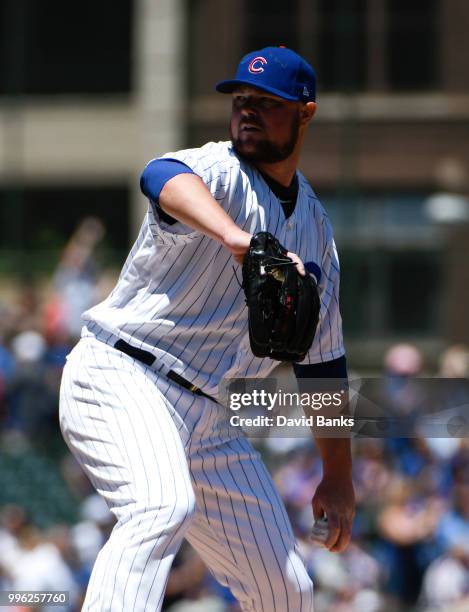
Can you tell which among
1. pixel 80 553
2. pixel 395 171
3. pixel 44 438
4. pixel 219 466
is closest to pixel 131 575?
pixel 219 466

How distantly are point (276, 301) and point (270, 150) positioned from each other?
553 mm

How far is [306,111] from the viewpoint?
3539mm

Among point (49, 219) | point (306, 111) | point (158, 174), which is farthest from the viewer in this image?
point (49, 219)

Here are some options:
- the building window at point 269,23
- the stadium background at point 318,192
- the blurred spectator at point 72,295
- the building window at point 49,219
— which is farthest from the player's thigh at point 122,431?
the building window at point 269,23

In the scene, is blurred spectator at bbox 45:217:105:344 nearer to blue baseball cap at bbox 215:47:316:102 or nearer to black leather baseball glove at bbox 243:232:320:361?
blue baseball cap at bbox 215:47:316:102

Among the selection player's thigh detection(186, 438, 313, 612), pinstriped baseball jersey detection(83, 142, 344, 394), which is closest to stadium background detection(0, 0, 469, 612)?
player's thigh detection(186, 438, 313, 612)

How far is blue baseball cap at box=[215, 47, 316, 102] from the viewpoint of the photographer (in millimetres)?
3400

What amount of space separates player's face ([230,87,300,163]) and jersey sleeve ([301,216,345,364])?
0.36 metres

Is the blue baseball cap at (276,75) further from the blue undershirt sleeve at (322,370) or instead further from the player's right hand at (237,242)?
the blue undershirt sleeve at (322,370)

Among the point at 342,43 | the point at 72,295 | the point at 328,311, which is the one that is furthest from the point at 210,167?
the point at 342,43

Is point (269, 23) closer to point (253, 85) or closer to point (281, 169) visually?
point (281, 169)

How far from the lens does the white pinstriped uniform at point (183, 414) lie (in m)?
3.19

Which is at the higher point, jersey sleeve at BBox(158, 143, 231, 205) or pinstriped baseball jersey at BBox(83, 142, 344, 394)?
jersey sleeve at BBox(158, 143, 231, 205)

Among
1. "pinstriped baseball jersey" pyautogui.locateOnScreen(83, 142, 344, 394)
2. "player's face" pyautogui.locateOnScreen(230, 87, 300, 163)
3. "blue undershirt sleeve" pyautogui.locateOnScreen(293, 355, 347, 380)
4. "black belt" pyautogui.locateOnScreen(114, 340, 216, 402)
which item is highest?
"player's face" pyautogui.locateOnScreen(230, 87, 300, 163)
